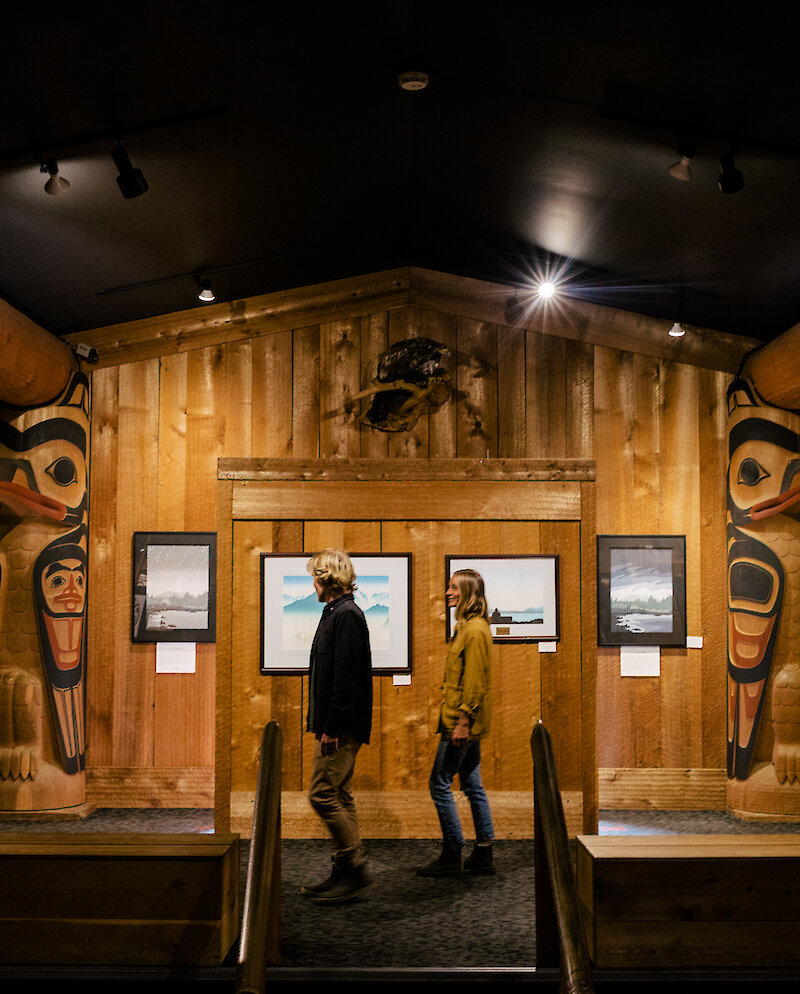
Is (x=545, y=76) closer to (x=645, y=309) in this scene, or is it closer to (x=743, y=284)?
(x=743, y=284)

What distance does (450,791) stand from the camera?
4.55 metres

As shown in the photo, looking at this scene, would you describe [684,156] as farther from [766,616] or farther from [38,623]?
[38,623]

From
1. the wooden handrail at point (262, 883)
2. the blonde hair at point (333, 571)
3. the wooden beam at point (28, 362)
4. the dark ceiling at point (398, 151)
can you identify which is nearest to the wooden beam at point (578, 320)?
the dark ceiling at point (398, 151)

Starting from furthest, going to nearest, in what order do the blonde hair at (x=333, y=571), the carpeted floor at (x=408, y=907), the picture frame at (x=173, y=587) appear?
the picture frame at (x=173, y=587)
the blonde hair at (x=333, y=571)
the carpeted floor at (x=408, y=907)

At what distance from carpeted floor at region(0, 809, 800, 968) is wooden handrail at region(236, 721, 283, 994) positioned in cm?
36

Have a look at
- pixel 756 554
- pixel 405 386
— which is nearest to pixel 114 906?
pixel 405 386

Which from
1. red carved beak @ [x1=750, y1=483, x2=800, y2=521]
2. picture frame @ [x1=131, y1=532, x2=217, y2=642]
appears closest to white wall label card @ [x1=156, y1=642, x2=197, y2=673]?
picture frame @ [x1=131, y1=532, x2=217, y2=642]

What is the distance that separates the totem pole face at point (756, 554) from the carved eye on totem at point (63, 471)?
4.44 m

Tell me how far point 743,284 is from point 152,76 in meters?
3.59

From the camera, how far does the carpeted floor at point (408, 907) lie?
3.52 metres

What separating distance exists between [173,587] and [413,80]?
3.67m

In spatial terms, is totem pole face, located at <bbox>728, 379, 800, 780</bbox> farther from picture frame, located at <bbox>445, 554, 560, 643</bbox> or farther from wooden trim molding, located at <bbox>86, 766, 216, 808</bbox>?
wooden trim molding, located at <bbox>86, 766, 216, 808</bbox>

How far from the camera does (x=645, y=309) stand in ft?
20.6

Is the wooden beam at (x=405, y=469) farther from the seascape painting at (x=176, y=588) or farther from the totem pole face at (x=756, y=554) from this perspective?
the totem pole face at (x=756, y=554)
